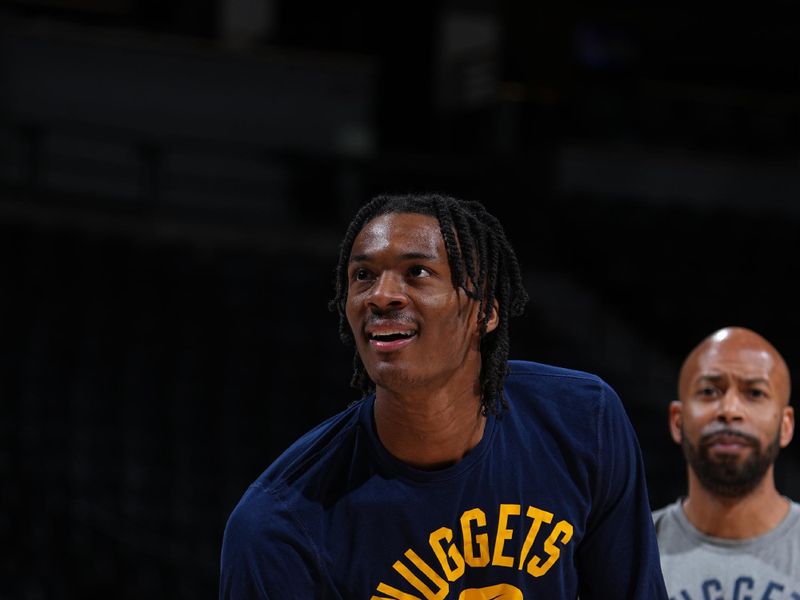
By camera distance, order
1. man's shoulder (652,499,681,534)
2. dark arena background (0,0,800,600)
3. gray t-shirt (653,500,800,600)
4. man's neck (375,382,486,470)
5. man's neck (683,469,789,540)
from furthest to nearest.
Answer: dark arena background (0,0,800,600)
man's shoulder (652,499,681,534)
man's neck (683,469,789,540)
gray t-shirt (653,500,800,600)
man's neck (375,382,486,470)

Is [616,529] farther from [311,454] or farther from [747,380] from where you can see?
→ [747,380]

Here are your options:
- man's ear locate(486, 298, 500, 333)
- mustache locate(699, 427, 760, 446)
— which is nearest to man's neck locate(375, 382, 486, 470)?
man's ear locate(486, 298, 500, 333)

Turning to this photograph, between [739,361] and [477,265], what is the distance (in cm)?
114

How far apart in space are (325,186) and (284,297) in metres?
2.33

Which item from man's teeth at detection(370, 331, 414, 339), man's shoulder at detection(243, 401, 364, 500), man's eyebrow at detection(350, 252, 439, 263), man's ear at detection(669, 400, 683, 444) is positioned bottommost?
man's ear at detection(669, 400, 683, 444)

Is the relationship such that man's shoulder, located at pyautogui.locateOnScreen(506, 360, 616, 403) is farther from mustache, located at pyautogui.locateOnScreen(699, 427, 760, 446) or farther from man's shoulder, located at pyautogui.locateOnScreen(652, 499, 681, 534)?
man's shoulder, located at pyautogui.locateOnScreen(652, 499, 681, 534)

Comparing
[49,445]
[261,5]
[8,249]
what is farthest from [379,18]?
[49,445]

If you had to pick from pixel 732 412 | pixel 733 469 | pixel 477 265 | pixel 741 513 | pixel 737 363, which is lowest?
pixel 741 513

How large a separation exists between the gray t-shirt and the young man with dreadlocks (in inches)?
26.1

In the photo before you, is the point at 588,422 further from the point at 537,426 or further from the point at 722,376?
the point at 722,376

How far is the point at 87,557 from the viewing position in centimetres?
577

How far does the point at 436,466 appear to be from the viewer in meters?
2.07

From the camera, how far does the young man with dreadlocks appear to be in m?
1.97

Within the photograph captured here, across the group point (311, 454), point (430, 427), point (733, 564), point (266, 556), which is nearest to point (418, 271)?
point (430, 427)
